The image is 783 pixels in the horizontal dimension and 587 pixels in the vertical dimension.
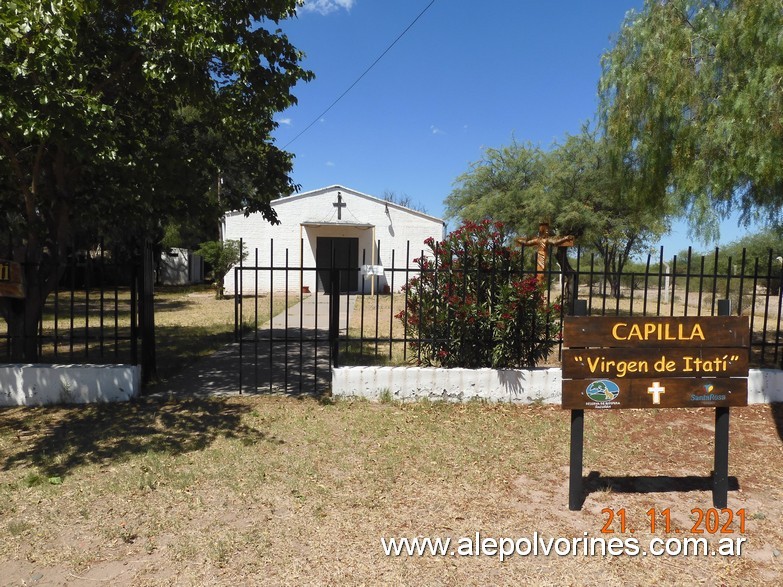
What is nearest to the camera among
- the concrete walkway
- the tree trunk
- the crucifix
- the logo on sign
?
the logo on sign

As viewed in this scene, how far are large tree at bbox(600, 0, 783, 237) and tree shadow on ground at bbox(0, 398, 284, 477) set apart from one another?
6.70 meters

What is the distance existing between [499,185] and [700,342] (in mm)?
16586

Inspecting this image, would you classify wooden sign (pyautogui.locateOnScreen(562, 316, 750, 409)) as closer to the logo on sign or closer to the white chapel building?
the logo on sign

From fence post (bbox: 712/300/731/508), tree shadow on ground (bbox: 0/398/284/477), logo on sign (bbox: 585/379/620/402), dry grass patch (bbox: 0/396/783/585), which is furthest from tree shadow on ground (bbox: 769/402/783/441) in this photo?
tree shadow on ground (bbox: 0/398/284/477)

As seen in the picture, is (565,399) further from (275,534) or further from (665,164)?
(665,164)

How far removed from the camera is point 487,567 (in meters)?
3.09

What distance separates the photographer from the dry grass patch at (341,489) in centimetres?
306

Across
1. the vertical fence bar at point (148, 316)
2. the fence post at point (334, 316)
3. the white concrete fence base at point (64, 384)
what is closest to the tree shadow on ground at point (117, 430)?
the white concrete fence base at point (64, 384)

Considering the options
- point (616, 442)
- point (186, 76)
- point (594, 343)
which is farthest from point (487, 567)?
point (186, 76)

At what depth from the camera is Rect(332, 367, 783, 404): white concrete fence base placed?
6168 millimetres

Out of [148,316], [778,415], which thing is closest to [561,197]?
[778,415]

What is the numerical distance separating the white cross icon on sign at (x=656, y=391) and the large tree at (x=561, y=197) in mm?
12304

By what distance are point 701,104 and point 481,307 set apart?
15.5 feet

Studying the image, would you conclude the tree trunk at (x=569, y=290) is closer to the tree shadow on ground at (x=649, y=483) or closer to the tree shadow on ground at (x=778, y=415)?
the tree shadow on ground at (x=649, y=483)
